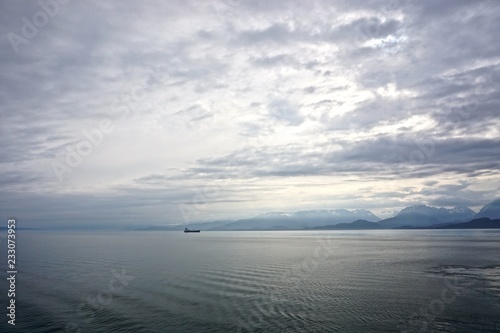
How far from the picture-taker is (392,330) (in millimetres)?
28578

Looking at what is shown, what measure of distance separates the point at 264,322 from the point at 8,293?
1472 inches

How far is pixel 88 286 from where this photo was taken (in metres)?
48.7

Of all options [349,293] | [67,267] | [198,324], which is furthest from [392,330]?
[67,267]

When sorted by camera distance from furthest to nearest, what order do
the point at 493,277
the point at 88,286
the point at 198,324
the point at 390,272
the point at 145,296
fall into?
1. the point at 390,272
2. the point at 493,277
3. the point at 88,286
4. the point at 145,296
5. the point at 198,324

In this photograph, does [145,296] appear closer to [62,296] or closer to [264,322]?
[62,296]

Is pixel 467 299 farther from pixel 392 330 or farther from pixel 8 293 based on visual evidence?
pixel 8 293

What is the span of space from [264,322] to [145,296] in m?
18.6

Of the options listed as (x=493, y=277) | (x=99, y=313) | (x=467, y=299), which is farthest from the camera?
(x=493, y=277)

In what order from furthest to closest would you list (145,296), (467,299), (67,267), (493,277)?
1. (67,267)
2. (493,277)
3. (145,296)
4. (467,299)

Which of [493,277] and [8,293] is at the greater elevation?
[8,293]

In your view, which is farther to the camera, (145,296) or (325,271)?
(325,271)

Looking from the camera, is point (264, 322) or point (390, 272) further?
point (390, 272)

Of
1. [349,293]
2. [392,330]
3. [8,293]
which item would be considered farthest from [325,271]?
[8,293]

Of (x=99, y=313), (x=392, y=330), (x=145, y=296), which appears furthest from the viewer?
(x=145, y=296)
